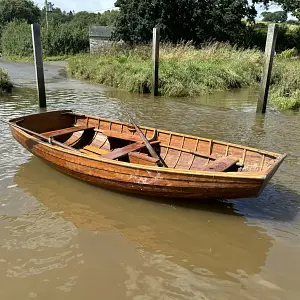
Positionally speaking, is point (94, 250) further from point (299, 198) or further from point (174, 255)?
point (299, 198)

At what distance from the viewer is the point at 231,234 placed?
4.87m

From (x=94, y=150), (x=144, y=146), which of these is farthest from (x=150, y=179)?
(x=94, y=150)

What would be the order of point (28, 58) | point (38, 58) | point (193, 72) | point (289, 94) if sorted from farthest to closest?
point (28, 58)
point (193, 72)
point (289, 94)
point (38, 58)

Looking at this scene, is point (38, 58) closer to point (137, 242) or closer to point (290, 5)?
point (137, 242)

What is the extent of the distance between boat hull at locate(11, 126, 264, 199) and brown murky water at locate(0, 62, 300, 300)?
1.02 ft

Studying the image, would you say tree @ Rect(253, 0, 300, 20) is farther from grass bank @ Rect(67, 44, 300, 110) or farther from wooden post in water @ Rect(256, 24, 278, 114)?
wooden post in water @ Rect(256, 24, 278, 114)

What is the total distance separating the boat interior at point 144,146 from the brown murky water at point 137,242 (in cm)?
66

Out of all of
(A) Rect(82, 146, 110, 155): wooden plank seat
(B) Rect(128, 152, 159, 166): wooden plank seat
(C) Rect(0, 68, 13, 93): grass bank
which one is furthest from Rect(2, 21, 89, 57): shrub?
(B) Rect(128, 152, 159, 166): wooden plank seat

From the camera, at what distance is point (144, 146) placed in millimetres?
6531

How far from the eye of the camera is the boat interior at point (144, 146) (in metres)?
5.59

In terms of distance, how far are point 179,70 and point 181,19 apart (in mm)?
11164

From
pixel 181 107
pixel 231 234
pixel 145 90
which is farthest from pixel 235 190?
pixel 145 90

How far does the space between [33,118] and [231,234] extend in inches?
197

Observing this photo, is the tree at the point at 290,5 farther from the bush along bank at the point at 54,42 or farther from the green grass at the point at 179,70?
the bush along bank at the point at 54,42
